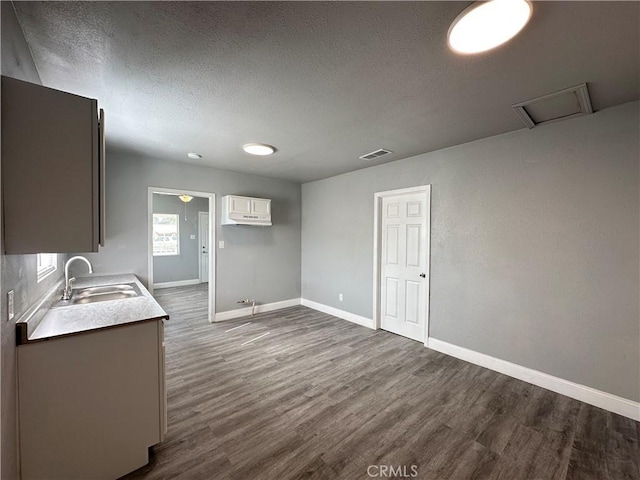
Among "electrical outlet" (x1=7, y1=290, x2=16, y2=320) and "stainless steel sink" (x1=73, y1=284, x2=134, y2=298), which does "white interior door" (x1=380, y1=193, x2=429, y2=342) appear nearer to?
"stainless steel sink" (x1=73, y1=284, x2=134, y2=298)

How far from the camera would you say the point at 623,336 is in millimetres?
2146

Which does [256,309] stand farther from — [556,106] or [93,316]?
[556,106]

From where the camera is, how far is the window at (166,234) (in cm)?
726

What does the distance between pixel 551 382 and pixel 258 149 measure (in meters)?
3.94

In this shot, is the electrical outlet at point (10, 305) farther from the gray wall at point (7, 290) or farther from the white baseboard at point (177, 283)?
the white baseboard at point (177, 283)

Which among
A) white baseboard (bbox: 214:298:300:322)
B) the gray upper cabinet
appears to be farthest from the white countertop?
white baseboard (bbox: 214:298:300:322)

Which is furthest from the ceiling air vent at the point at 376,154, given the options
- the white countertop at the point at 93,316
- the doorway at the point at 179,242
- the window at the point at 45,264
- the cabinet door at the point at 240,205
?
the doorway at the point at 179,242

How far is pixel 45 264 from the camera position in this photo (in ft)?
7.55

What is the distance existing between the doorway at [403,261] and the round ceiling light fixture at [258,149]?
5.83 feet

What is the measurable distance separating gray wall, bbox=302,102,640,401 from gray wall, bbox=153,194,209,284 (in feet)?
21.1

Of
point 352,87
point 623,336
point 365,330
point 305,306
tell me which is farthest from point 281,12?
point 305,306

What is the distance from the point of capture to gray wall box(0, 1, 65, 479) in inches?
44.5

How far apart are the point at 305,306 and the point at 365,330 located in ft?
5.47

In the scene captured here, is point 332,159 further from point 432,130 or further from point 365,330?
point 365,330
